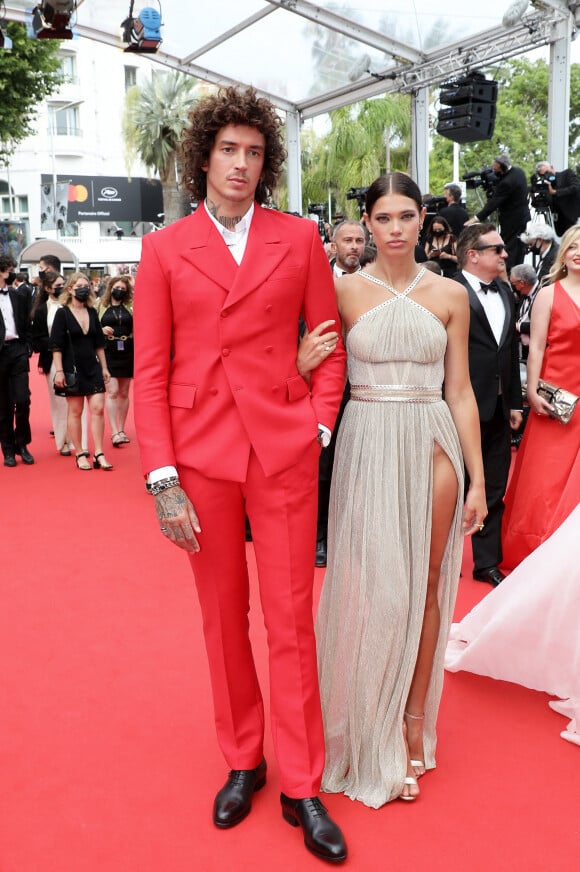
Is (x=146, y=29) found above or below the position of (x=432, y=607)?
above

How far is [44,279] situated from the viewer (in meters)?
8.60

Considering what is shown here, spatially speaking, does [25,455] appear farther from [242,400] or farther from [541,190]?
[242,400]

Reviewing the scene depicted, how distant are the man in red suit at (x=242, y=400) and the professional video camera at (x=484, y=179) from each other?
6.57 meters

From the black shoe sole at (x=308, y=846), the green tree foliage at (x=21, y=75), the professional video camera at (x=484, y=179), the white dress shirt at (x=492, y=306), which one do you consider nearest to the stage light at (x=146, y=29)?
the professional video camera at (x=484, y=179)

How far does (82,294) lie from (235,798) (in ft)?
19.8

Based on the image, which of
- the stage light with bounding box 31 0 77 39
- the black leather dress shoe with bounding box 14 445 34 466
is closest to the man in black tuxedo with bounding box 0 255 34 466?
the black leather dress shoe with bounding box 14 445 34 466

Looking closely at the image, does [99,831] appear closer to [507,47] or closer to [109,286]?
[109,286]

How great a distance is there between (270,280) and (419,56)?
11059 millimetres

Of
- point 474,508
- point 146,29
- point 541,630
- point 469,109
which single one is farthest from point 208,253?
point 146,29

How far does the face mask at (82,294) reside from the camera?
7.89m

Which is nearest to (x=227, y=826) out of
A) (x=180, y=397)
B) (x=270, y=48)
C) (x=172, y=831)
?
(x=172, y=831)

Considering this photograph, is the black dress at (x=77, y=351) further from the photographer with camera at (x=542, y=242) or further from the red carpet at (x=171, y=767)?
the photographer with camera at (x=542, y=242)

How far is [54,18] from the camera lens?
35.8 ft

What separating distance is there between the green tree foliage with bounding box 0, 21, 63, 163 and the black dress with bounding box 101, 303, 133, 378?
38.9ft
